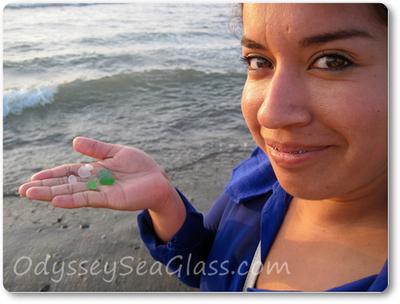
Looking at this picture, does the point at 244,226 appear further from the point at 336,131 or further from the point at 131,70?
the point at 131,70

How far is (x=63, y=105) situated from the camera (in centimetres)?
278

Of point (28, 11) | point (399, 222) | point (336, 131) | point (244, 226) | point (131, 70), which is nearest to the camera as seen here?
point (336, 131)

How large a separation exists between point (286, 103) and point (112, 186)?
1.73ft

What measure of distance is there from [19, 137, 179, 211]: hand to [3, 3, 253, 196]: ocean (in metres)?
0.73

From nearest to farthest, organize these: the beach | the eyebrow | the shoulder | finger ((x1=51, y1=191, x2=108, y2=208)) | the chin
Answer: the eyebrow → the chin → finger ((x1=51, y1=191, x2=108, y2=208)) → the shoulder → the beach

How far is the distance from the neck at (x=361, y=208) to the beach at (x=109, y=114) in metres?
0.71

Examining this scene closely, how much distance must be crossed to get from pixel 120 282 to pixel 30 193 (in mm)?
503

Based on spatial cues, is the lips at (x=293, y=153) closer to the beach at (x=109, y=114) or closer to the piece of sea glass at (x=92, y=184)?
the piece of sea glass at (x=92, y=184)

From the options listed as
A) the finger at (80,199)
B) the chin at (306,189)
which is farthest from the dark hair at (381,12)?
the finger at (80,199)

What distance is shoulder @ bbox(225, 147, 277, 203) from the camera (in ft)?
4.03

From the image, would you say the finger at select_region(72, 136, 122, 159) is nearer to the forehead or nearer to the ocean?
the forehead

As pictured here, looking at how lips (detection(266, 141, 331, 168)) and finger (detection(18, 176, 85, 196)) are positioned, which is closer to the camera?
lips (detection(266, 141, 331, 168))

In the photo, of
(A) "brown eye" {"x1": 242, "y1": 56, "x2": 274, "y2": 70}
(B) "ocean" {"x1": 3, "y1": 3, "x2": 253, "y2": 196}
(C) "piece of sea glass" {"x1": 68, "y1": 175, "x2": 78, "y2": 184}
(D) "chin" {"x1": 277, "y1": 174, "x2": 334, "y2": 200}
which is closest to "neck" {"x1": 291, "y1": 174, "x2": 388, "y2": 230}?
(D) "chin" {"x1": 277, "y1": 174, "x2": 334, "y2": 200}

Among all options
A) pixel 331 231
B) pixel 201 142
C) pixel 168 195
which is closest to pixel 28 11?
pixel 168 195
